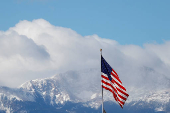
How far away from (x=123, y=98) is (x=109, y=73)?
20.9 ft

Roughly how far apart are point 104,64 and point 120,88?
6.43 m

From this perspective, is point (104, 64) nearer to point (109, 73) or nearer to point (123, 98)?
point (109, 73)

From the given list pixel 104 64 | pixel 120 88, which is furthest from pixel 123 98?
pixel 104 64

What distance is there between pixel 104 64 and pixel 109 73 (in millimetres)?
A: 2423

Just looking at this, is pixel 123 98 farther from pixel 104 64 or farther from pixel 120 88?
pixel 104 64

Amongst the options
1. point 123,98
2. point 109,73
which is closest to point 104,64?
point 109,73

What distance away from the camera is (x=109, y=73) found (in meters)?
98.5

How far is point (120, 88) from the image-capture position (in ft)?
325

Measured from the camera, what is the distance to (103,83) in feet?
318

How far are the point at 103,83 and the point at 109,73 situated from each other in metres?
2.87

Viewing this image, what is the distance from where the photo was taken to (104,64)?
320ft
